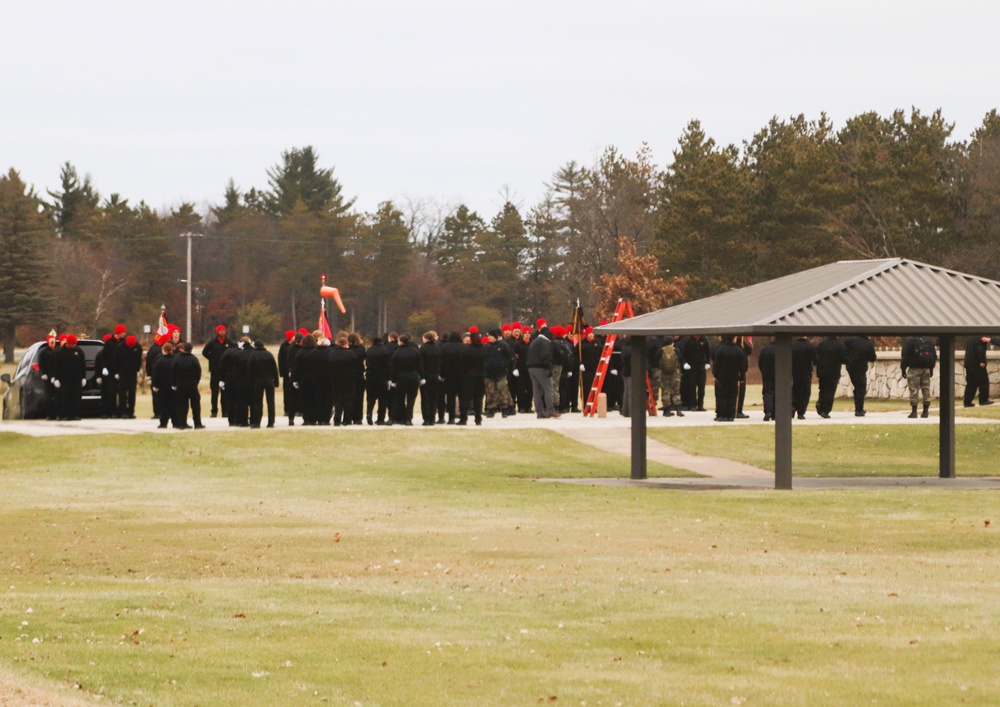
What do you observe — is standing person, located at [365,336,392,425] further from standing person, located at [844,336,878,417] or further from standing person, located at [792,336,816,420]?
standing person, located at [844,336,878,417]

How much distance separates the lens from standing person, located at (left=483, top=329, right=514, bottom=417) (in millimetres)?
32031

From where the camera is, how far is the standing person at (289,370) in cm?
3069

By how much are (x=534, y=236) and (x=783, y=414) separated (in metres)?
82.4

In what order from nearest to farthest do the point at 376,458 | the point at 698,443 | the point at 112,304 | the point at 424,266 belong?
1. the point at 376,458
2. the point at 698,443
3. the point at 112,304
4. the point at 424,266

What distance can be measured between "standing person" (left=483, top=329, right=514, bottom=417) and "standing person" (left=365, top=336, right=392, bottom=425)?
2.25 metres

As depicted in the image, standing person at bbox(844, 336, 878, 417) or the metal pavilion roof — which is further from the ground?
the metal pavilion roof

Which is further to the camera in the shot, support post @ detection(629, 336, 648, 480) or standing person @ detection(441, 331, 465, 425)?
standing person @ detection(441, 331, 465, 425)

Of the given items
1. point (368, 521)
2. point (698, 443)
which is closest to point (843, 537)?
point (368, 521)

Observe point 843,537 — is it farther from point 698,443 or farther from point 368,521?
point 698,443

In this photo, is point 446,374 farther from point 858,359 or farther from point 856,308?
point 856,308

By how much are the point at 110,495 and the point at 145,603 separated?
364 inches

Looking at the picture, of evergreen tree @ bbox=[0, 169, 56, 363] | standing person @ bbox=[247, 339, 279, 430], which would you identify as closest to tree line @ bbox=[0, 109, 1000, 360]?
evergreen tree @ bbox=[0, 169, 56, 363]

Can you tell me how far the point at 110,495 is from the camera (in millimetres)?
20938

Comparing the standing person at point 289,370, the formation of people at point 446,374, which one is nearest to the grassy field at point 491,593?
the formation of people at point 446,374
